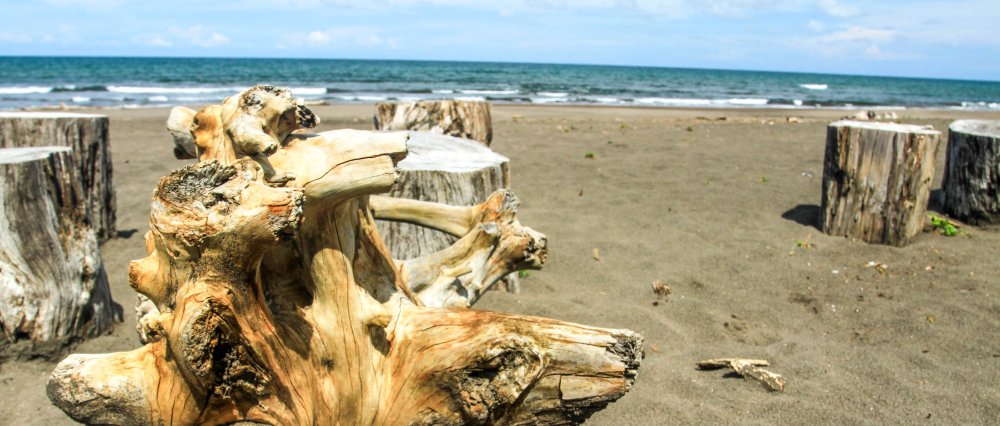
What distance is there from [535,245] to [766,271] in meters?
2.73

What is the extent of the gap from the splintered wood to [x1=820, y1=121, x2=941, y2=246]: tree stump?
2.48 m

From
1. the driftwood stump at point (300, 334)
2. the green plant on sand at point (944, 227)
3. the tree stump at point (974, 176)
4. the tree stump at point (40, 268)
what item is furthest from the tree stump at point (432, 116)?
the tree stump at point (974, 176)

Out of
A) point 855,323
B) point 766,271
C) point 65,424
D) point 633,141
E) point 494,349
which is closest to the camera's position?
point 494,349

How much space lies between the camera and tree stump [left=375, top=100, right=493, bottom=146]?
5.47 meters

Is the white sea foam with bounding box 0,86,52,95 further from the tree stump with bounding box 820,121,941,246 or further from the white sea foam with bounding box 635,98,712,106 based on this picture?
the tree stump with bounding box 820,121,941,246

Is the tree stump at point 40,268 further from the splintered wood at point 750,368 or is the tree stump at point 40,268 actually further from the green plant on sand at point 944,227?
the green plant on sand at point 944,227

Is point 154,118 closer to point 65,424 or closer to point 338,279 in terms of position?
point 65,424

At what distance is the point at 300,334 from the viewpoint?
2.00 metres

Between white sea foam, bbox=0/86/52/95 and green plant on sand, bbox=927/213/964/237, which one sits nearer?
green plant on sand, bbox=927/213/964/237

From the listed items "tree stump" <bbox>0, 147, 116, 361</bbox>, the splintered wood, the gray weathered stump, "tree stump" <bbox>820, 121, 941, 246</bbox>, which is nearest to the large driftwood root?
the gray weathered stump

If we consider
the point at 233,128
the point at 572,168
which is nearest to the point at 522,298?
the point at 233,128

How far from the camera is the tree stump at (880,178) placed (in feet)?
16.4

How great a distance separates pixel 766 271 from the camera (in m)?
4.76

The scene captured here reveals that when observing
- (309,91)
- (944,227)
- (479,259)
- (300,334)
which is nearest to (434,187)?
(479,259)
